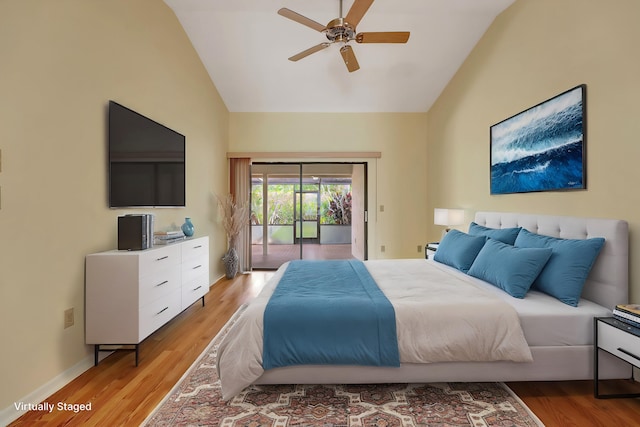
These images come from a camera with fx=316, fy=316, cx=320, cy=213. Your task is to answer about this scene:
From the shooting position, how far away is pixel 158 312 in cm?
252

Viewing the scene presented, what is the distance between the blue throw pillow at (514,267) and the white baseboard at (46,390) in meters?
2.94

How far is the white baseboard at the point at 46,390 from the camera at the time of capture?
5.48 ft

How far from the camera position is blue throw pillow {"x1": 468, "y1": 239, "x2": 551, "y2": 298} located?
7.01 ft

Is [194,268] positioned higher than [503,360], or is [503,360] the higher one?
[194,268]

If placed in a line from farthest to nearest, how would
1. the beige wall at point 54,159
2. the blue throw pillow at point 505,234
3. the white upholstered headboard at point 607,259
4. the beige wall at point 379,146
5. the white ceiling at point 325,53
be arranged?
the beige wall at point 379,146, the white ceiling at point 325,53, the blue throw pillow at point 505,234, the white upholstered headboard at point 607,259, the beige wall at point 54,159

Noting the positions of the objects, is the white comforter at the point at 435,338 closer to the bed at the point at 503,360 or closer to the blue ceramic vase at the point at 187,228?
the bed at the point at 503,360

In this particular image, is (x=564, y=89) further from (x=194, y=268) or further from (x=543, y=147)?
(x=194, y=268)

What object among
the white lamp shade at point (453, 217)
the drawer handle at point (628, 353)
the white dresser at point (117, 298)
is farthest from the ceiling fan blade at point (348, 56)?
the drawer handle at point (628, 353)

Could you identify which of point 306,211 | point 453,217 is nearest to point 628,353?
point 453,217

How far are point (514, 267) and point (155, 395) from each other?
2482 mm

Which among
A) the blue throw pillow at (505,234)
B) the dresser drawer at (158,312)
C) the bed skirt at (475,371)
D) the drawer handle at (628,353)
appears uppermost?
the blue throw pillow at (505,234)

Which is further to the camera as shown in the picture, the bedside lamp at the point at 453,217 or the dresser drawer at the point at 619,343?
the bedside lamp at the point at 453,217

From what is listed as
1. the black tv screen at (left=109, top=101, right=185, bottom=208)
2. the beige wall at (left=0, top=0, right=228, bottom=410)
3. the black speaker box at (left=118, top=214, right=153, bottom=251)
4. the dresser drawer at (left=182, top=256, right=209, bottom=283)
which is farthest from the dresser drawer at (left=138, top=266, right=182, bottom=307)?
the black tv screen at (left=109, top=101, right=185, bottom=208)

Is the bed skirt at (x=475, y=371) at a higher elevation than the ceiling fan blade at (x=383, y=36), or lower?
lower
